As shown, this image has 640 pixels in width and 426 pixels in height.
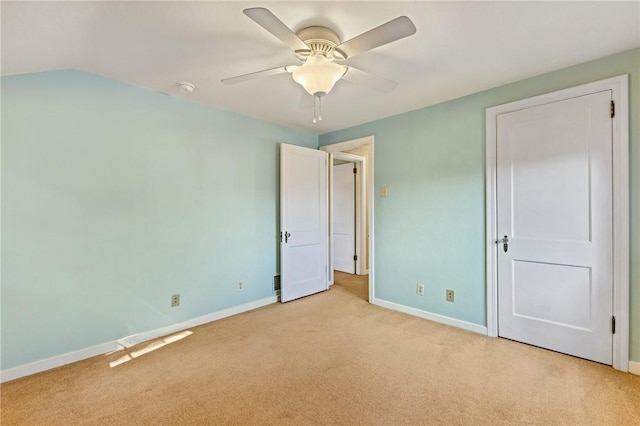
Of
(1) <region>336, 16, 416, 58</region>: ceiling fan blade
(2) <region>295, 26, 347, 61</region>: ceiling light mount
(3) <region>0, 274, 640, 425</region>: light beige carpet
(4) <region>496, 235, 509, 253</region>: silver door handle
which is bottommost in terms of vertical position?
(3) <region>0, 274, 640, 425</region>: light beige carpet

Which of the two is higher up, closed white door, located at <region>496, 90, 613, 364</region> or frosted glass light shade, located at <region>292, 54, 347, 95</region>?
frosted glass light shade, located at <region>292, 54, 347, 95</region>

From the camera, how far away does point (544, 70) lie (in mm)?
2324

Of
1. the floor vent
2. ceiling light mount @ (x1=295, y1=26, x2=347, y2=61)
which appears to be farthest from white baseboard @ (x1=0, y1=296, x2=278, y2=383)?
ceiling light mount @ (x1=295, y1=26, x2=347, y2=61)

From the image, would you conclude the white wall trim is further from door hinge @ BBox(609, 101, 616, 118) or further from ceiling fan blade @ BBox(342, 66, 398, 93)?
door hinge @ BBox(609, 101, 616, 118)

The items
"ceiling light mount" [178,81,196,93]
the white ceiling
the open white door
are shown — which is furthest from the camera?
the open white door

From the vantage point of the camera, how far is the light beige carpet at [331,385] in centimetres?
164

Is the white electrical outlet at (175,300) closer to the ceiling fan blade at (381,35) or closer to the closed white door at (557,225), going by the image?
the ceiling fan blade at (381,35)

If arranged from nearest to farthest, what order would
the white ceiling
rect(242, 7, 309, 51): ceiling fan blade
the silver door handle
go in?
rect(242, 7, 309, 51): ceiling fan blade
the white ceiling
the silver door handle

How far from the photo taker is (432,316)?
309cm

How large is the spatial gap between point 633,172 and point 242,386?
315cm

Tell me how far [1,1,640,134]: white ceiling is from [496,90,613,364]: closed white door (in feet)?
1.63

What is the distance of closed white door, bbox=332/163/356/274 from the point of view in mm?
Result: 5466

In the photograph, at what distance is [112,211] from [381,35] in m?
2.49

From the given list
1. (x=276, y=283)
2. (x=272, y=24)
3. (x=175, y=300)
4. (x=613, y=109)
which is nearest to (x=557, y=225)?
(x=613, y=109)
